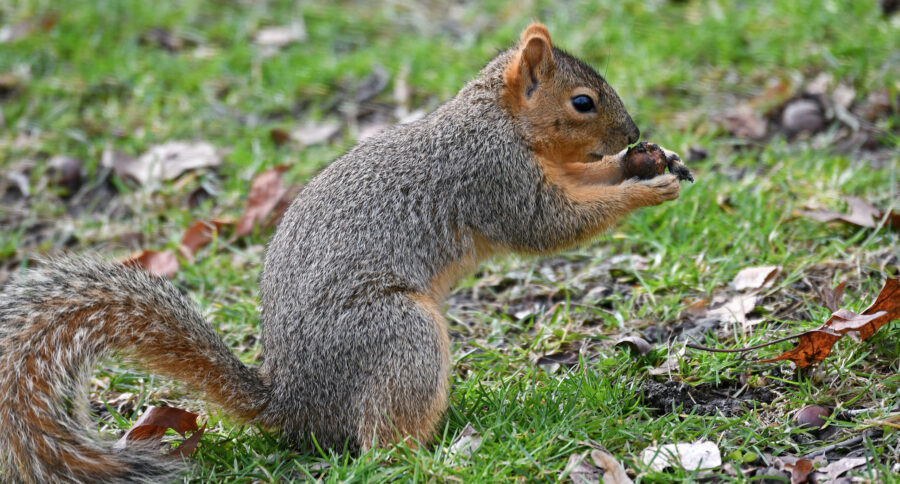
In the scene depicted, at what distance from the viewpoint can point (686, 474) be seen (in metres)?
2.37

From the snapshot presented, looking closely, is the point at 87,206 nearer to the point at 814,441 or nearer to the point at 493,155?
the point at 493,155

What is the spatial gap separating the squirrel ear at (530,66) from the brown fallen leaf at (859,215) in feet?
3.91

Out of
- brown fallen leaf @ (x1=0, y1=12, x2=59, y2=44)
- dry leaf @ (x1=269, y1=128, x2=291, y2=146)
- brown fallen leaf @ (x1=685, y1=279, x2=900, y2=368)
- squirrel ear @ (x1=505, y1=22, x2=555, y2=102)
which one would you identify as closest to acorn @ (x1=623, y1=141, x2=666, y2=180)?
squirrel ear @ (x1=505, y1=22, x2=555, y2=102)

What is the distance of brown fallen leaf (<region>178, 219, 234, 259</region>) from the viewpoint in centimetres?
405

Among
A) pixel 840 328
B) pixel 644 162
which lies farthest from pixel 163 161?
pixel 840 328

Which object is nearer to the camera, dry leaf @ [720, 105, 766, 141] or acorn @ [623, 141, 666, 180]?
acorn @ [623, 141, 666, 180]

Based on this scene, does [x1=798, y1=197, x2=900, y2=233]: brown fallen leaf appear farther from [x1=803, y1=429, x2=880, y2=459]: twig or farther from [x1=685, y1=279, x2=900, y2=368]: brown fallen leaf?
[x1=803, y1=429, x2=880, y2=459]: twig

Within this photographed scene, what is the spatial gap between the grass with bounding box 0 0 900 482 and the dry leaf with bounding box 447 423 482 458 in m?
0.04

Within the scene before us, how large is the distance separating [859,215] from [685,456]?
148 centimetres

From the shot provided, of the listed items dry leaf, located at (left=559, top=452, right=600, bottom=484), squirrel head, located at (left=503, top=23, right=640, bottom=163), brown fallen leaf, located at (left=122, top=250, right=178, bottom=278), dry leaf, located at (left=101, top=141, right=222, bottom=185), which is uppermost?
squirrel head, located at (left=503, top=23, right=640, bottom=163)

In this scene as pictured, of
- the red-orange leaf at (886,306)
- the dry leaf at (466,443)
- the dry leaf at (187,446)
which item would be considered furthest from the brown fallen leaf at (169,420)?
the red-orange leaf at (886,306)

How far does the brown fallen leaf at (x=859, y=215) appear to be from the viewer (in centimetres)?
338

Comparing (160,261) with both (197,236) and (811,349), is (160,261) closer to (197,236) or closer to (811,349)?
(197,236)

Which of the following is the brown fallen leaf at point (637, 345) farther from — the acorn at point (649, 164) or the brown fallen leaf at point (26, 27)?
the brown fallen leaf at point (26, 27)
